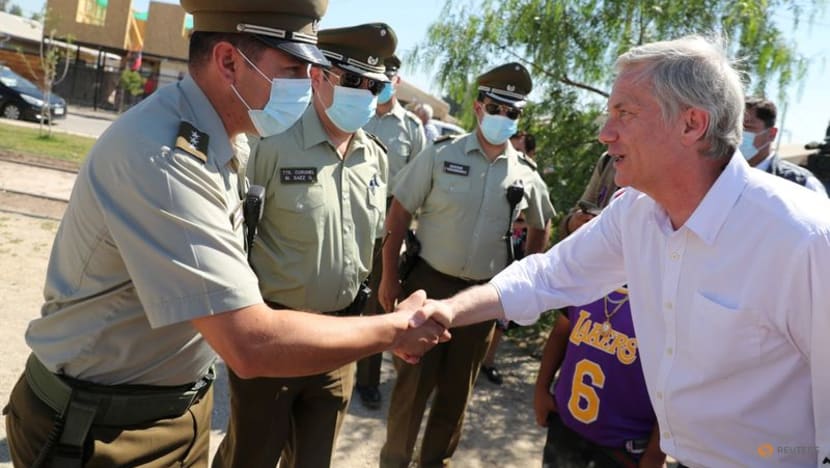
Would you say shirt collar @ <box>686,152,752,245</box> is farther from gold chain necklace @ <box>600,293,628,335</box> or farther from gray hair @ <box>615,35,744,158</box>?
gold chain necklace @ <box>600,293,628,335</box>

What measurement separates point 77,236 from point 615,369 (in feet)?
6.52

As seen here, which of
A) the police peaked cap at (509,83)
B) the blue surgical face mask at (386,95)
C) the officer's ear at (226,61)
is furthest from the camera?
the blue surgical face mask at (386,95)

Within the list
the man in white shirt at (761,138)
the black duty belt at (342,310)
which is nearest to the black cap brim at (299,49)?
the black duty belt at (342,310)

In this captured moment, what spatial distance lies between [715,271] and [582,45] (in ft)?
17.2

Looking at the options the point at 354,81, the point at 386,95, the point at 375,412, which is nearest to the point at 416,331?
the point at 354,81

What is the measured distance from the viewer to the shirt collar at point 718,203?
6.64 ft

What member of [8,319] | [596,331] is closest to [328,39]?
[596,331]

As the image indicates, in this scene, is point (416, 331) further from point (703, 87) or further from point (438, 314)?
point (703, 87)

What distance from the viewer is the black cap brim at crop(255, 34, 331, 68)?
219 cm

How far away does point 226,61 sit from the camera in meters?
2.19

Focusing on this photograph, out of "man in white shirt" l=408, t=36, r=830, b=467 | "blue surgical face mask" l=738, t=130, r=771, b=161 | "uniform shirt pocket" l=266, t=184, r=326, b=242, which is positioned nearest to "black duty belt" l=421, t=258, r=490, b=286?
"uniform shirt pocket" l=266, t=184, r=326, b=242

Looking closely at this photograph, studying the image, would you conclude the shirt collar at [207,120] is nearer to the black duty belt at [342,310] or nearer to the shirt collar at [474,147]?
the black duty belt at [342,310]

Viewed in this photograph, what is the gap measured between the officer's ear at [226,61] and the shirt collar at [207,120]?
84 mm

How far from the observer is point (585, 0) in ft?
22.2
